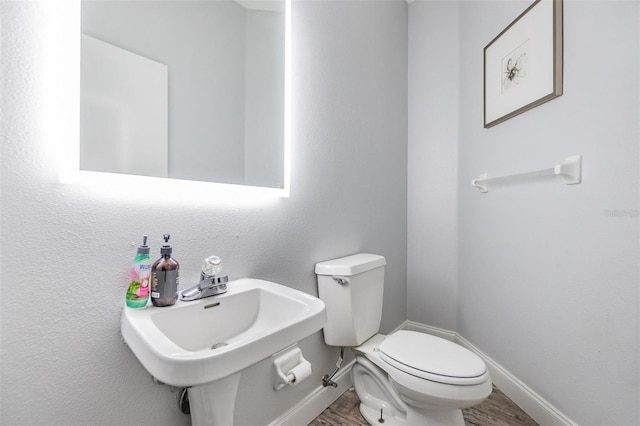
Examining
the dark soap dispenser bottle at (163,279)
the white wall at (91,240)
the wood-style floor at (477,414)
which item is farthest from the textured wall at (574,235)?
the dark soap dispenser bottle at (163,279)

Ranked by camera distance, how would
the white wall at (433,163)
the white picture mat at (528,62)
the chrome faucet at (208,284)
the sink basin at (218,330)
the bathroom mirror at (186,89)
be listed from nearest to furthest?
the sink basin at (218,330), the bathroom mirror at (186,89), the chrome faucet at (208,284), the white picture mat at (528,62), the white wall at (433,163)

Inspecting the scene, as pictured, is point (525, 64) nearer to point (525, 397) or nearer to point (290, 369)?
point (525, 397)

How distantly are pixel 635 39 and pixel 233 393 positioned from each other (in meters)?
1.74

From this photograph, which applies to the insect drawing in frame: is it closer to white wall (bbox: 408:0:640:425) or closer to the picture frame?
the picture frame

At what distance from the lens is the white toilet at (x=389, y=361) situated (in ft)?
3.68

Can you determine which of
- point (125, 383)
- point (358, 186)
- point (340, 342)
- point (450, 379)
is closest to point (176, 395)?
point (125, 383)

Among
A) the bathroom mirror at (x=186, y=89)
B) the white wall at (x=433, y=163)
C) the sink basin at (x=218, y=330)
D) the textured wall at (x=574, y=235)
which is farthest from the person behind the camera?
the white wall at (x=433, y=163)

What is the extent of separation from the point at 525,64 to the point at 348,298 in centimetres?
148

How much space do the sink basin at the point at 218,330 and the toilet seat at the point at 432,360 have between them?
571 millimetres

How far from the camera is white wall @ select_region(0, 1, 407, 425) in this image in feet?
2.15

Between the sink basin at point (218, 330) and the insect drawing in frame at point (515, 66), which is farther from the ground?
the insect drawing in frame at point (515, 66)

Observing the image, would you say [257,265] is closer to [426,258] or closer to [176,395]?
[176,395]

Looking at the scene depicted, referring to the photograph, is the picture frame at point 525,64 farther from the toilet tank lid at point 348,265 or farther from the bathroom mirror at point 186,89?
the bathroom mirror at point 186,89

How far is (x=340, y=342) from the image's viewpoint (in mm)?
1456
